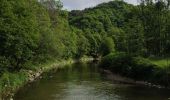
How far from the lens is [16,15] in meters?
65.2

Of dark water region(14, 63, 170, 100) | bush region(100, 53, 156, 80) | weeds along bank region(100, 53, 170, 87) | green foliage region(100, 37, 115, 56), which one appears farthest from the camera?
green foliage region(100, 37, 115, 56)

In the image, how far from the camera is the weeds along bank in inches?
2628

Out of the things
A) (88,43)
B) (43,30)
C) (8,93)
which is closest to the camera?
(8,93)

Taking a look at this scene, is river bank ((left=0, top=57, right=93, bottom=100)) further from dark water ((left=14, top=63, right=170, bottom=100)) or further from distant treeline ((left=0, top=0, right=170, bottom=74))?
distant treeline ((left=0, top=0, right=170, bottom=74))

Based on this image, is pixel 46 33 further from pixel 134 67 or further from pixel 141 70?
pixel 141 70

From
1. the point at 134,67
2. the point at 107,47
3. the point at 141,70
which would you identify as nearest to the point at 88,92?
the point at 141,70

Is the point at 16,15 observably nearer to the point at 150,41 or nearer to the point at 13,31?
the point at 13,31

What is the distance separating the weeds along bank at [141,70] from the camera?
66.8m

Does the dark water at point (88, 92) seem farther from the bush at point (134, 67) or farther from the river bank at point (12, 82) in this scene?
the bush at point (134, 67)

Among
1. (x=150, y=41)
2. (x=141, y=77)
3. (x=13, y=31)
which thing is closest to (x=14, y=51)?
(x=13, y=31)

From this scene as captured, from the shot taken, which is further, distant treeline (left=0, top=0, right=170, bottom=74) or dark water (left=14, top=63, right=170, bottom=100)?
distant treeline (left=0, top=0, right=170, bottom=74)

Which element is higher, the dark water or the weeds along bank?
the weeds along bank

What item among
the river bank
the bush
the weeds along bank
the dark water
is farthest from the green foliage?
the dark water

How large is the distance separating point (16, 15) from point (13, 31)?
536 cm
